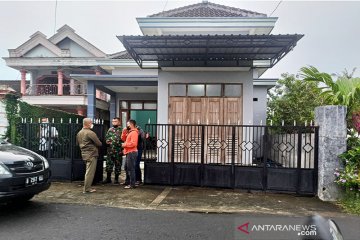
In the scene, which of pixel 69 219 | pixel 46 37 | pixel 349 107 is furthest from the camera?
pixel 46 37

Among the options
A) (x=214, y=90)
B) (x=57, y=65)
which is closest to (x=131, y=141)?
(x=214, y=90)

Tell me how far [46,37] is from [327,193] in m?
21.4

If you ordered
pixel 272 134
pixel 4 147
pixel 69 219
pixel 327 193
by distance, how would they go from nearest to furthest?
pixel 69 219 < pixel 4 147 < pixel 327 193 < pixel 272 134

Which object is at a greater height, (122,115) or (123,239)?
(122,115)

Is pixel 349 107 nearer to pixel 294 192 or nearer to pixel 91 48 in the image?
pixel 294 192

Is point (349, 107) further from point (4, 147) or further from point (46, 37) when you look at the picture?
point (46, 37)

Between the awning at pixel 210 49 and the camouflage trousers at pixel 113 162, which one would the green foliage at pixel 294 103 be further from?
the camouflage trousers at pixel 113 162

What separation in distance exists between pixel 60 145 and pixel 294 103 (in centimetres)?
1067

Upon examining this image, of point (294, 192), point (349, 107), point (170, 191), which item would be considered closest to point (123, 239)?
point (170, 191)

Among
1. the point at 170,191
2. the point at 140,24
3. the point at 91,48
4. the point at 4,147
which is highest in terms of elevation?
the point at 91,48

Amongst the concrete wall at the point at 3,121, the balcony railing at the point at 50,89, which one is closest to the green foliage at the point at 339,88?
the concrete wall at the point at 3,121

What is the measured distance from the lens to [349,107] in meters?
6.28

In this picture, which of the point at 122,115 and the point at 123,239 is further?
the point at 122,115
